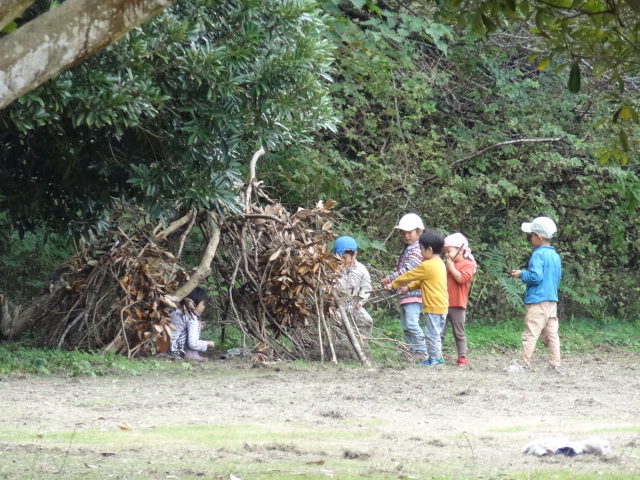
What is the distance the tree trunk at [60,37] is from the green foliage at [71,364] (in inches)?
251

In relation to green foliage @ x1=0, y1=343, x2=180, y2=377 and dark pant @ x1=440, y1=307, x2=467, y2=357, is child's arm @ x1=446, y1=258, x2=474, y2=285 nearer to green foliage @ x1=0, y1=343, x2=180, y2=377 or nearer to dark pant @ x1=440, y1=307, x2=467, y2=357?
dark pant @ x1=440, y1=307, x2=467, y2=357

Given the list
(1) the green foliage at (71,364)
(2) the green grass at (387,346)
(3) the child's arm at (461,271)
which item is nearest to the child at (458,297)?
(3) the child's arm at (461,271)

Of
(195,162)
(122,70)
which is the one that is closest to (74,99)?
(122,70)

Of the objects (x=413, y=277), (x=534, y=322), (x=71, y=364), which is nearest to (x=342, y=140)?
(x=413, y=277)

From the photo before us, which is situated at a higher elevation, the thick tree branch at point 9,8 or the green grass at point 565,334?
the thick tree branch at point 9,8

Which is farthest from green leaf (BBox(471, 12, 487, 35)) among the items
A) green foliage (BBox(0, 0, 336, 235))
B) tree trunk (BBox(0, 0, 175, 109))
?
green foliage (BBox(0, 0, 336, 235))

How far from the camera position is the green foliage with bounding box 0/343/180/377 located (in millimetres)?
9758

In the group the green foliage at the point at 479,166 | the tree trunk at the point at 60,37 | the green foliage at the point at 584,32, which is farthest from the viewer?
the green foliage at the point at 479,166

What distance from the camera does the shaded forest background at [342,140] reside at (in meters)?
7.63

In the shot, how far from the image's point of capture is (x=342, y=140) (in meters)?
16.8

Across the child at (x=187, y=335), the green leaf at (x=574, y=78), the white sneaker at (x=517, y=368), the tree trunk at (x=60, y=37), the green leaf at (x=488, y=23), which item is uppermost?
the green leaf at (x=488, y=23)

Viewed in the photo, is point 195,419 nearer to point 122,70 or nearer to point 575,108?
point 122,70

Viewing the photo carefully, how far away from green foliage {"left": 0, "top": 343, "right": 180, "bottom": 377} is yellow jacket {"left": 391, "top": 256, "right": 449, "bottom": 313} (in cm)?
305

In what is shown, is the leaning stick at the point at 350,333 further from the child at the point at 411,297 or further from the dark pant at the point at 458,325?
the dark pant at the point at 458,325
